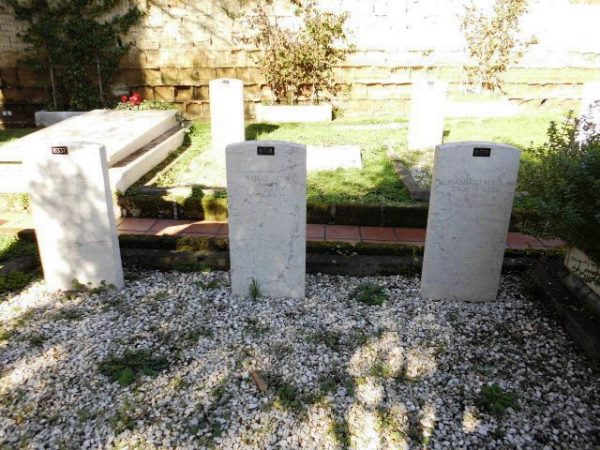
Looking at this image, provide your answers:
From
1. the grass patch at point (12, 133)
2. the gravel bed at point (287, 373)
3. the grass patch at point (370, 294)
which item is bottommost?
the gravel bed at point (287, 373)

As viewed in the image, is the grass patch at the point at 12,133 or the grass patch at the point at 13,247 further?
the grass patch at the point at 12,133

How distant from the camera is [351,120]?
10188 millimetres

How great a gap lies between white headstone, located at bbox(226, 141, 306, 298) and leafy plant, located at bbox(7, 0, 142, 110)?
7743mm

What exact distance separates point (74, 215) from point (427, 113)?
5449 mm

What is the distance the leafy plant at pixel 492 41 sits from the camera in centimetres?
978

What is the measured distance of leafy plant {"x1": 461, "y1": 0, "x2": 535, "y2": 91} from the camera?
32.1ft

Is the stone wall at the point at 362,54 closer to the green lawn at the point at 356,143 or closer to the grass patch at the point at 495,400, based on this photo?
the green lawn at the point at 356,143

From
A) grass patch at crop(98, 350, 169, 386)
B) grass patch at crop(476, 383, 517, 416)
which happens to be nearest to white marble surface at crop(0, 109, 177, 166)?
grass patch at crop(98, 350, 169, 386)

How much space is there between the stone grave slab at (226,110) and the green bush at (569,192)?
4.86 m

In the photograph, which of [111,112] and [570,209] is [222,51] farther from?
[570,209]

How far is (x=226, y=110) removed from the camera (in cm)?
757

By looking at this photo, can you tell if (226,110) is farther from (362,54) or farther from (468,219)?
(468,219)

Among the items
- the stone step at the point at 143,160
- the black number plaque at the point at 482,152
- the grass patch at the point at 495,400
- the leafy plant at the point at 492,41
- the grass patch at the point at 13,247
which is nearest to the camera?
the grass patch at the point at 495,400

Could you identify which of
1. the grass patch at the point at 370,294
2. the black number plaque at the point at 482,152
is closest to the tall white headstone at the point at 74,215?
the grass patch at the point at 370,294
